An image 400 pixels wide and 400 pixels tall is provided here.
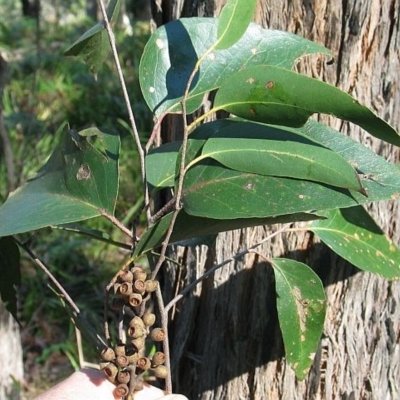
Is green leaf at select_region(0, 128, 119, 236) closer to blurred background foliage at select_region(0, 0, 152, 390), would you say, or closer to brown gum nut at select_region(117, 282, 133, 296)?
brown gum nut at select_region(117, 282, 133, 296)

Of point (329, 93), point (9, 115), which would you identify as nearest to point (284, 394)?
point (329, 93)

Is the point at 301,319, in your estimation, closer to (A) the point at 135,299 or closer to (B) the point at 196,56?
(A) the point at 135,299

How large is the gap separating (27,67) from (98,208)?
15.6 feet

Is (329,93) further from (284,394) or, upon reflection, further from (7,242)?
(284,394)

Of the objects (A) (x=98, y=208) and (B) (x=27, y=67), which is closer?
(A) (x=98, y=208)

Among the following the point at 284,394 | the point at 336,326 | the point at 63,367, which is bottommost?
the point at 63,367

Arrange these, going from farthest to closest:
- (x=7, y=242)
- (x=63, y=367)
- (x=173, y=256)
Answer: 1. (x=63, y=367)
2. (x=173, y=256)
3. (x=7, y=242)

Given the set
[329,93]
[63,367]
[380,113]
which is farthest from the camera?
[63,367]

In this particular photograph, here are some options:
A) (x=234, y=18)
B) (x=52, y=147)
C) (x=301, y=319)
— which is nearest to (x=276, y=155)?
(x=234, y=18)

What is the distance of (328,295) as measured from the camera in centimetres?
99

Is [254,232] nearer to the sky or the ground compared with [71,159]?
nearer to the ground

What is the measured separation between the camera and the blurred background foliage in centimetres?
267

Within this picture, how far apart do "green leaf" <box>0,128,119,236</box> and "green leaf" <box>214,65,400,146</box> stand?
150 mm

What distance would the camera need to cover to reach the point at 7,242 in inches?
33.0
